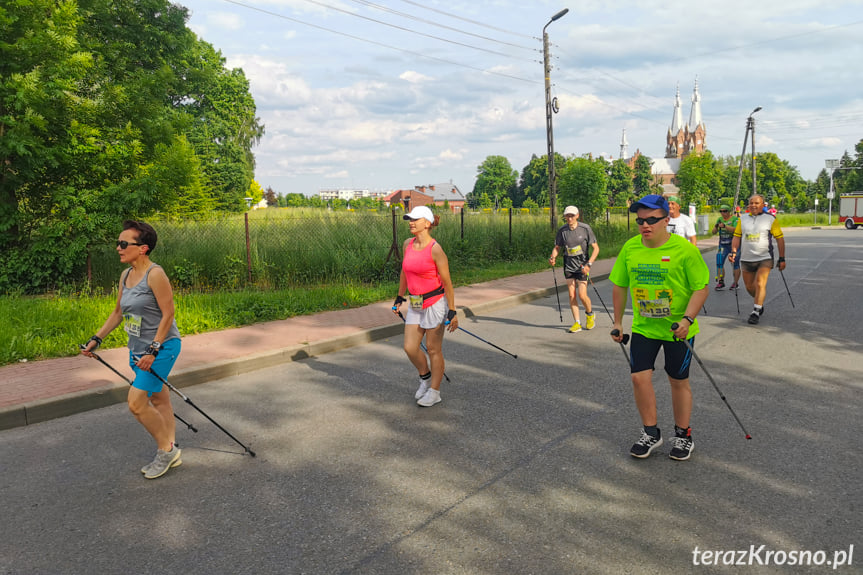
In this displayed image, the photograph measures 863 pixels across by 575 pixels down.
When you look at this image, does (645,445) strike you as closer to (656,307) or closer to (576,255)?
(656,307)

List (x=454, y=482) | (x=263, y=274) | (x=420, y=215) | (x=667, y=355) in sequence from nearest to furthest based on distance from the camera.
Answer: (x=454, y=482)
(x=667, y=355)
(x=420, y=215)
(x=263, y=274)

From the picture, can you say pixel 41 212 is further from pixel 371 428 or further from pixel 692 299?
pixel 692 299

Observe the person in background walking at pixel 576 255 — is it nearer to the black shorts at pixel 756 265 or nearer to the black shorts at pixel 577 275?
the black shorts at pixel 577 275

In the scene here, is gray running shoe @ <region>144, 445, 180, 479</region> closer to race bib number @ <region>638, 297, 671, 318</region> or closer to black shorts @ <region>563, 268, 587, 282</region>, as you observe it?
race bib number @ <region>638, 297, 671, 318</region>

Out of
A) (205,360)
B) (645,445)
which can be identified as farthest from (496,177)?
(645,445)

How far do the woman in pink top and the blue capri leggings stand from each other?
203 centimetres

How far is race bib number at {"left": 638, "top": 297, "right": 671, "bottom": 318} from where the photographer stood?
13.3 feet

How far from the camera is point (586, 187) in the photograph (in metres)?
28.4

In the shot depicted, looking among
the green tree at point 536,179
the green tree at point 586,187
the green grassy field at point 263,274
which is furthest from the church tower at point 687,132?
the green grassy field at point 263,274

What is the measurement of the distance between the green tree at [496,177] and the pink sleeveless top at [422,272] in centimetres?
13705

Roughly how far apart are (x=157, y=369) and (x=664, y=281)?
11.2 feet

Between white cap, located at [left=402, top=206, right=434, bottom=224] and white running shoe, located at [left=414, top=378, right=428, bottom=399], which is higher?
white cap, located at [left=402, top=206, right=434, bottom=224]

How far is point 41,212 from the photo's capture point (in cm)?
1169

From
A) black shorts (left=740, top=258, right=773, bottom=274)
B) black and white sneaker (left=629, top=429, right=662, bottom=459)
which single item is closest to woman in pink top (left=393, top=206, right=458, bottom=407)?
black and white sneaker (left=629, top=429, right=662, bottom=459)
